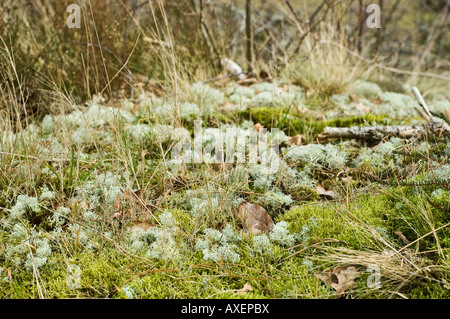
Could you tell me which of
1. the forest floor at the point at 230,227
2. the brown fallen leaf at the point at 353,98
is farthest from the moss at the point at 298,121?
the brown fallen leaf at the point at 353,98

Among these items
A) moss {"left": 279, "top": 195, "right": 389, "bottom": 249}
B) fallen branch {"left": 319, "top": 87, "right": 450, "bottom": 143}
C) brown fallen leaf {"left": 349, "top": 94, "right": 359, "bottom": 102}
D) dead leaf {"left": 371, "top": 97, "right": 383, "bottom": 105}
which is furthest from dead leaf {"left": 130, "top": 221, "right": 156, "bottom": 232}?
dead leaf {"left": 371, "top": 97, "right": 383, "bottom": 105}

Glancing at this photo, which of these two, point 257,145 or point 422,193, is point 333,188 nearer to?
point 422,193

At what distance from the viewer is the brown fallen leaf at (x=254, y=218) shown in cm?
194

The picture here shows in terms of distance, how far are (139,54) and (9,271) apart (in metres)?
3.32

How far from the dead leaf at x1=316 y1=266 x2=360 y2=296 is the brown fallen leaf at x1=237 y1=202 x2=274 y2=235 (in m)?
0.43

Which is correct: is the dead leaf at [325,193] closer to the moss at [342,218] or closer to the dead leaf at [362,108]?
the moss at [342,218]

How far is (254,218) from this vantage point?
1.99 m

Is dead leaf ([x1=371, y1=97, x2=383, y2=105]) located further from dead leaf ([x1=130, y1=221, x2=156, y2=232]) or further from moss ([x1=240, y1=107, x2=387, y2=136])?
dead leaf ([x1=130, y1=221, x2=156, y2=232])

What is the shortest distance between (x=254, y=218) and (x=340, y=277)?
0.59 m

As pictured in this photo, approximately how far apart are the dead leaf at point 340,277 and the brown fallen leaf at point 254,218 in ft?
1.41

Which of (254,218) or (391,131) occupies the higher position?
Result: (391,131)

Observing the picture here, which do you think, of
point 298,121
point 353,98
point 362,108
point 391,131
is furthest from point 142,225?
point 353,98

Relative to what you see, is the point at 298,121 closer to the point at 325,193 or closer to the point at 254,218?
the point at 325,193
